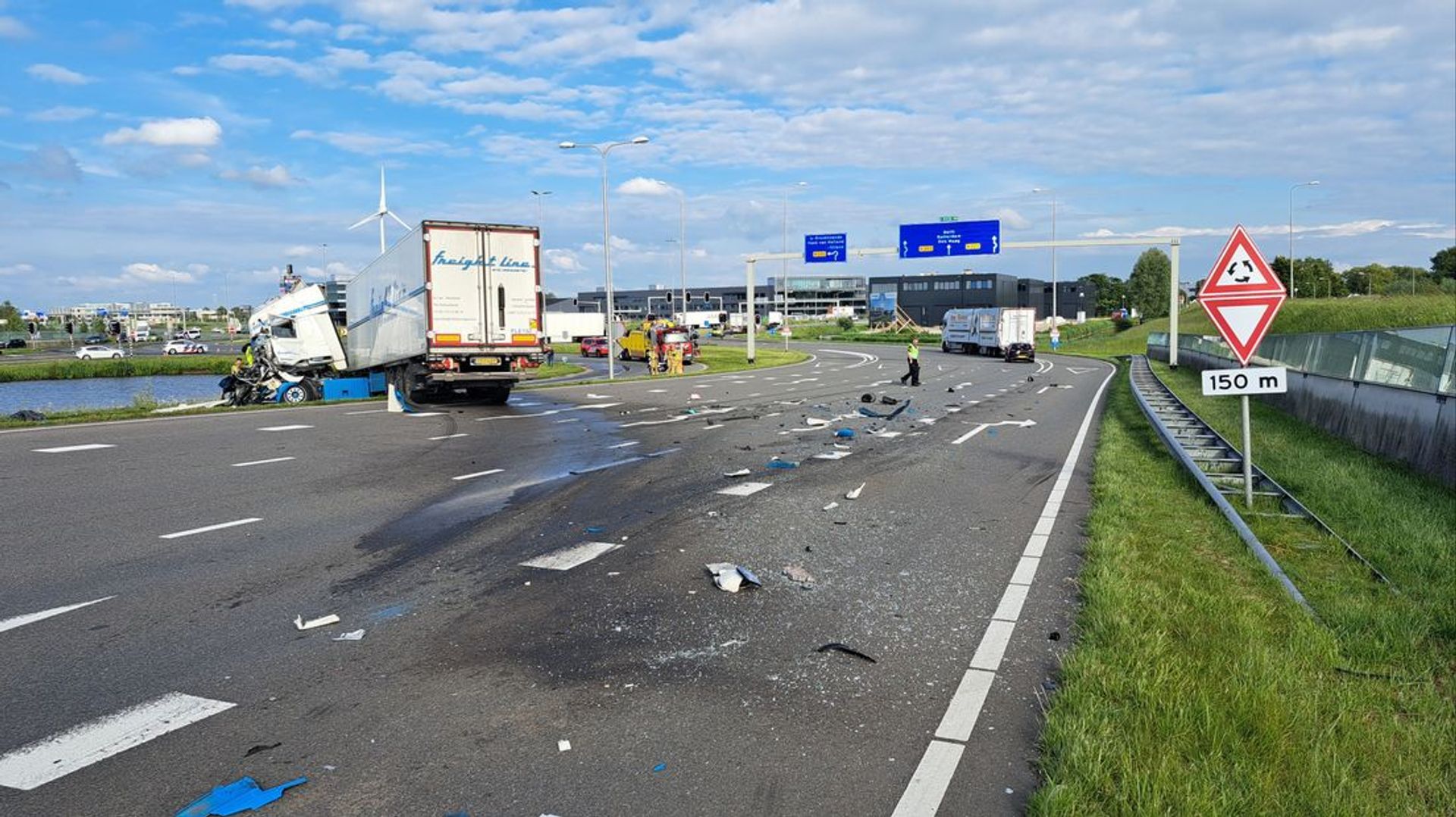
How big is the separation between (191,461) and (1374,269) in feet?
488

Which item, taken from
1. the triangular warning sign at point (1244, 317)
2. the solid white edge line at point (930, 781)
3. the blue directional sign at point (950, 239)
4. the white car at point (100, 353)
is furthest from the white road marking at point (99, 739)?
the white car at point (100, 353)

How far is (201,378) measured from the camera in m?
49.8

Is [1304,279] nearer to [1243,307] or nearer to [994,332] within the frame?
[994,332]

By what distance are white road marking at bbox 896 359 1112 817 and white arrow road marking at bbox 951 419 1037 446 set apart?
740cm

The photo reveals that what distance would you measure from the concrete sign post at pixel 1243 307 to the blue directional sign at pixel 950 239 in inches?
1488

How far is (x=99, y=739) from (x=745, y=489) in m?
7.14

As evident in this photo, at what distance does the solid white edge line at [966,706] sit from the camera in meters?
4.11

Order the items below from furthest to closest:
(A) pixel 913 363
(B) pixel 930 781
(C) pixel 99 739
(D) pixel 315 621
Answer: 1. (A) pixel 913 363
2. (D) pixel 315 621
3. (C) pixel 99 739
4. (B) pixel 930 781

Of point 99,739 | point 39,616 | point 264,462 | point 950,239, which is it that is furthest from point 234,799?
point 950,239

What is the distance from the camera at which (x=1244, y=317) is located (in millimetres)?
9750

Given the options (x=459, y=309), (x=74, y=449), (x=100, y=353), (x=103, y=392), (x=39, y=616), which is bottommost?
(x=103, y=392)

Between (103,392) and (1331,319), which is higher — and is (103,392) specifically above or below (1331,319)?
below

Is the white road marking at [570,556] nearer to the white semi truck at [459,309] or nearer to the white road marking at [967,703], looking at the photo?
the white road marking at [967,703]

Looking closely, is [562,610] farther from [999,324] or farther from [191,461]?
[999,324]
